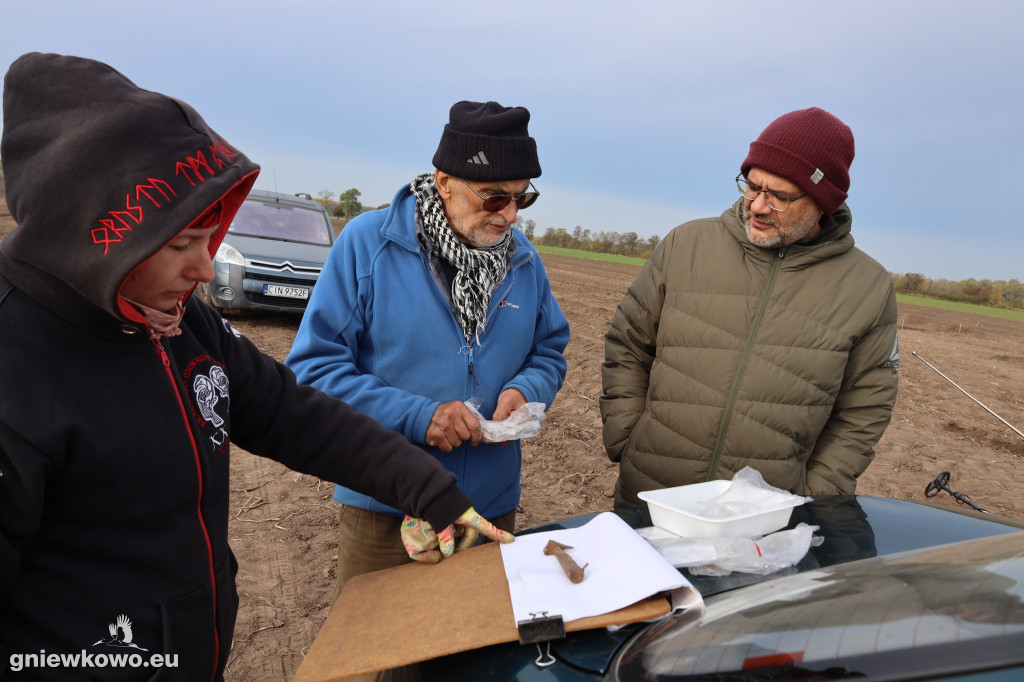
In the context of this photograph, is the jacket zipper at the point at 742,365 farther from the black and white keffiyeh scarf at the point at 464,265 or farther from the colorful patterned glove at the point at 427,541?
the colorful patterned glove at the point at 427,541

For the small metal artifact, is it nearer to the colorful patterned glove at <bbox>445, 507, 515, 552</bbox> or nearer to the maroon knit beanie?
Answer: the colorful patterned glove at <bbox>445, 507, 515, 552</bbox>

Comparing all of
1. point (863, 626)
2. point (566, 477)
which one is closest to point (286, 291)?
point (566, 477)

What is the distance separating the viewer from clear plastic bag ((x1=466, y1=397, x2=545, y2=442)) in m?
2.11

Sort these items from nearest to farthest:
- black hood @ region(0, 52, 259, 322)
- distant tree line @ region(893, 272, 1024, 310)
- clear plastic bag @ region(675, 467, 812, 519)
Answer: black hood @ region(0, 52, 259, 322) < clear plastic bag @ region(675, 467, 812, 519) < distant tree line @ region(893, 272, 1024, 310)

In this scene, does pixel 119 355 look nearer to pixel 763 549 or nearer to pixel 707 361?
pixel 763 549

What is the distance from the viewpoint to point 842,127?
2.40m

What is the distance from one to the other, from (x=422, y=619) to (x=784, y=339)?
5.47 ft

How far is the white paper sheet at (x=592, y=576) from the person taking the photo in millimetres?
1325

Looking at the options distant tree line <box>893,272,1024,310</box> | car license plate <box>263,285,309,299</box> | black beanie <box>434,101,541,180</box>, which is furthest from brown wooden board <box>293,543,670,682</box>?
distant tree line <box>893,272,1024,310</box>

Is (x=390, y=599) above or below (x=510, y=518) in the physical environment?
above

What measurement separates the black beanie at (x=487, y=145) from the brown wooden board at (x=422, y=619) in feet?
4.16

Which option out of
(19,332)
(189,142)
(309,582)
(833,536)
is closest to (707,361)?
(833,536)

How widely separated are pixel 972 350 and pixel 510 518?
13.8m

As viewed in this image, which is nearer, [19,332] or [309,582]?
[19,332]
